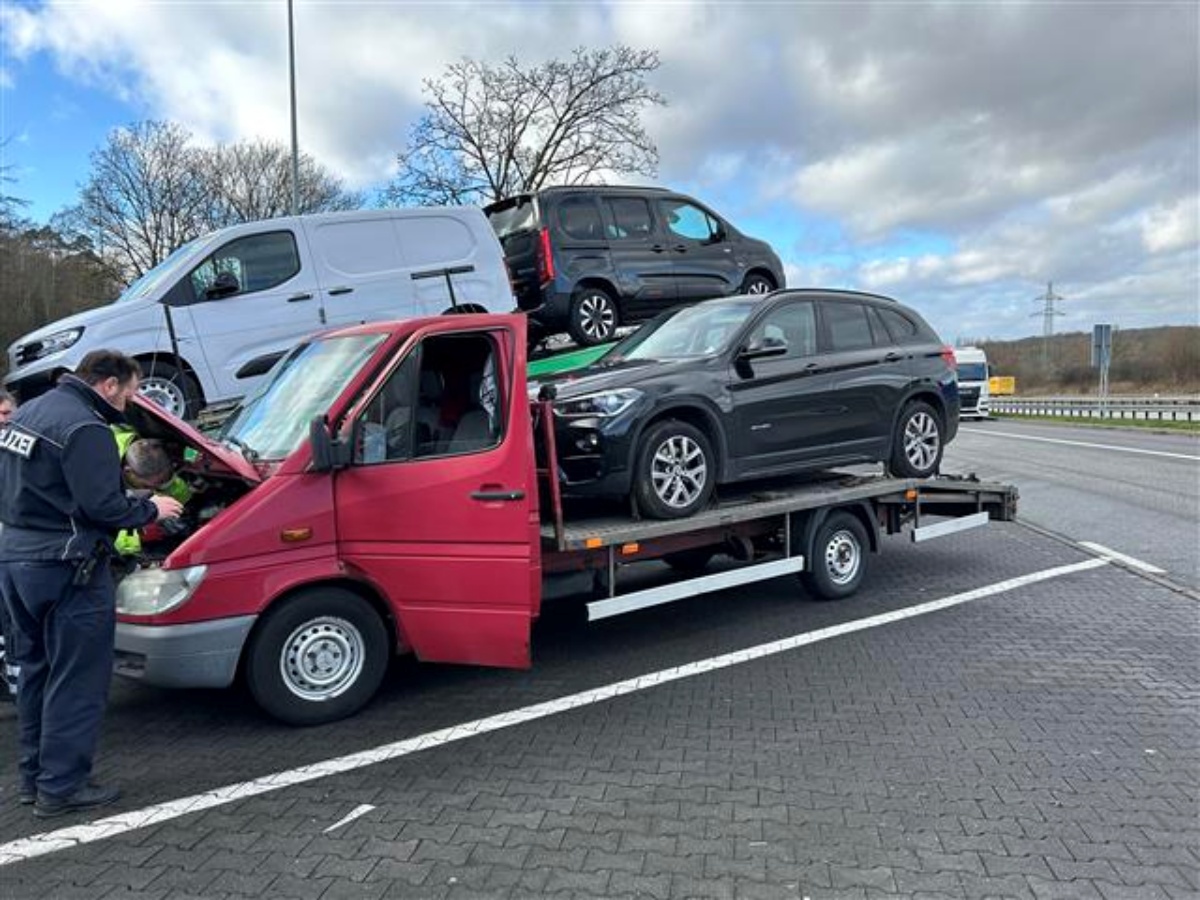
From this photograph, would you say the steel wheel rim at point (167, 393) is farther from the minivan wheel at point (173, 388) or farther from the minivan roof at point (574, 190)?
the minivan roof at point (574, 190)

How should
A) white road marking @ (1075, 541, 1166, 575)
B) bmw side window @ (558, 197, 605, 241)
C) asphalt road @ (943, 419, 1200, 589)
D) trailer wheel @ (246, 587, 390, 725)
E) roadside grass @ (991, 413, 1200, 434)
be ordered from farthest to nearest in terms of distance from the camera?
roadside grass @ (991, 413, 1200, 434)
asphalt road @ (943, 419, 1200, 589)
bmw side window @ (558, 197, 605, 241)
white road marking @ (1075, 541, 1166, 575)
trailer wheel @ (246, 587, 390, 725)

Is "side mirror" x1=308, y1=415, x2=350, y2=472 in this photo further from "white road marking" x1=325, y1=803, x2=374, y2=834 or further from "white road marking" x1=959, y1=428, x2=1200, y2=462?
"white road marking" x1=959, y1=428, x2=1200, y2=462

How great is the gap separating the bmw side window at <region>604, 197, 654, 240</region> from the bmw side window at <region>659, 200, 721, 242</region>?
240 mm

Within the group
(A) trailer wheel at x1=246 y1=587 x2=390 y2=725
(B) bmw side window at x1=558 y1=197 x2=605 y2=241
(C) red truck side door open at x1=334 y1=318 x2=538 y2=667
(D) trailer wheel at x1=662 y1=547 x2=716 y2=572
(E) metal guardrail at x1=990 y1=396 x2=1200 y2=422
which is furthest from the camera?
(E) metal guardrail at x1=990 y1=396 x2=1200 y2=422

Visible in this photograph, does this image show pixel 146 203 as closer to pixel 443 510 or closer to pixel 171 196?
pixel 171 196

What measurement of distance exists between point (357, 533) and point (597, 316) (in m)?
4.85

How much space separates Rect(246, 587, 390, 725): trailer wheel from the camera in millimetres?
4582

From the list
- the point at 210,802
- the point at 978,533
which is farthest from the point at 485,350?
the point at 978,533

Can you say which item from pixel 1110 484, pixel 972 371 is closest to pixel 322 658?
pixel 1110 484

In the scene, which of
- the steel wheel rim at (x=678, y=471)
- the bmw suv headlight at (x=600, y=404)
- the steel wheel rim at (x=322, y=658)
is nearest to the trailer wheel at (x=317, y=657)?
the steel wheel rim at (x=322, y=658)

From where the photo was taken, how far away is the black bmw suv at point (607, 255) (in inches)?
349

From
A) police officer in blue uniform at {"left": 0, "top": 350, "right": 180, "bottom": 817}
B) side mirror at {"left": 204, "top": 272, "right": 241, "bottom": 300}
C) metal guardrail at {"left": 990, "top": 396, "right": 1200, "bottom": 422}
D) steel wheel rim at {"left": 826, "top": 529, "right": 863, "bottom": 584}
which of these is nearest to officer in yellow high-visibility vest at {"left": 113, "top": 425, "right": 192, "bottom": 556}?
police officer in blue uniform at {"left": 0, "top": 350, "right": 180, "bottom": 817}

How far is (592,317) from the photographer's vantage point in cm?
905

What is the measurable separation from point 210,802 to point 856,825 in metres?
2.75
